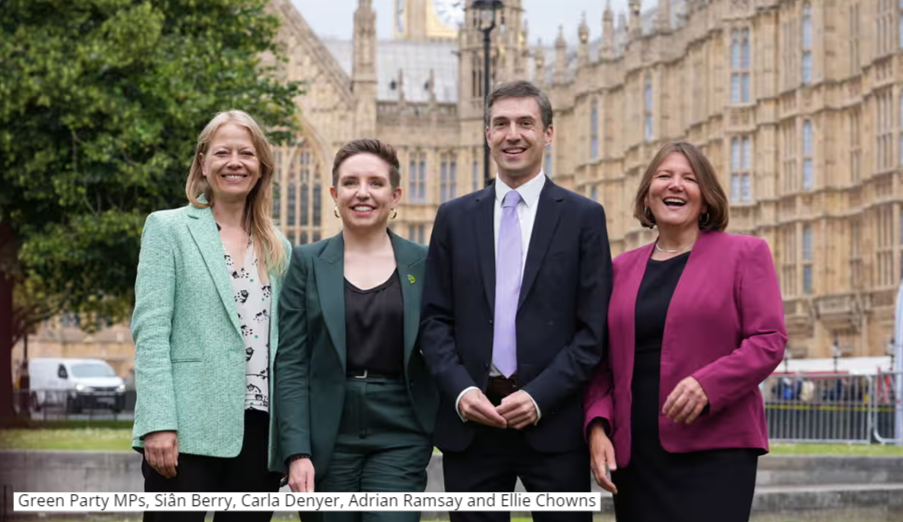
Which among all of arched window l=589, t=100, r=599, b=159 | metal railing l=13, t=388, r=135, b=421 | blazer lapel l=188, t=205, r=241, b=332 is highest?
arched window l=589, t=100, r=599, b=159

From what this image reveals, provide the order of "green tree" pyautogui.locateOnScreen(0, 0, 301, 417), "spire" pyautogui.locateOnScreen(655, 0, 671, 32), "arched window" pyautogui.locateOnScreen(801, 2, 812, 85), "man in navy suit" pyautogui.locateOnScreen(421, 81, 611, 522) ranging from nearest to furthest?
"man in navy suit" pyautogui.locateOnScreen(421, 81, 611, 522)
"green tree" pyautogui.locateOnScreen(0, 0, 301, 417)
"arched window" pyautogui.locateOnScreen(801, 2, 812, 85)
"spire" pyautogui.locateOnScreen(655, 0, 671, 32)

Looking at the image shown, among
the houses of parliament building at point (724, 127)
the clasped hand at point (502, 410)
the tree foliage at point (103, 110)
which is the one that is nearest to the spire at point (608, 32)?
the houses of parliament building at point (724, 127)

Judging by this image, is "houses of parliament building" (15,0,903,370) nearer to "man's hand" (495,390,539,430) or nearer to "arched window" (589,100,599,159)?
"arched window" (589,100,599,159)

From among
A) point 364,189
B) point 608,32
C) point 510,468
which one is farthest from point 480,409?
point 608,32

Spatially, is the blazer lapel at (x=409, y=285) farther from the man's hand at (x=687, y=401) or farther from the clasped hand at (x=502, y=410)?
the man's hand at (x=687, y=401)

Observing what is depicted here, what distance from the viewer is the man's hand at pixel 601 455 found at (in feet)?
18.1

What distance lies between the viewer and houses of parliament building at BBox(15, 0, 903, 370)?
33688mm

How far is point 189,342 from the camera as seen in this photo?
18.8 feet

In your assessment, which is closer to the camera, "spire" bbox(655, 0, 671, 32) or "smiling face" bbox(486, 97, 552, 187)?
"smiling face" bbox(486, 97, 552, 187)

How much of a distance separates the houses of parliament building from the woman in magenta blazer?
27251 millimetres

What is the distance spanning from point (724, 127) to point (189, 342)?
36.2 meters

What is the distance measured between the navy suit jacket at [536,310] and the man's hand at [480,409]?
0.21 feet

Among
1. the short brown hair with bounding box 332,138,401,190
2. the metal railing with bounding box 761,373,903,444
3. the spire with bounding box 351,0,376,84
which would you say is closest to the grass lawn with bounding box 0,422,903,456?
the metal railing with bounding box 761,373,903,444

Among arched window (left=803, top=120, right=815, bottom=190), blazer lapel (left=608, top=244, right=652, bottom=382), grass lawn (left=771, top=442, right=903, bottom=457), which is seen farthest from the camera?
arched window (left=803, top=120, right=815, bottom=190)
